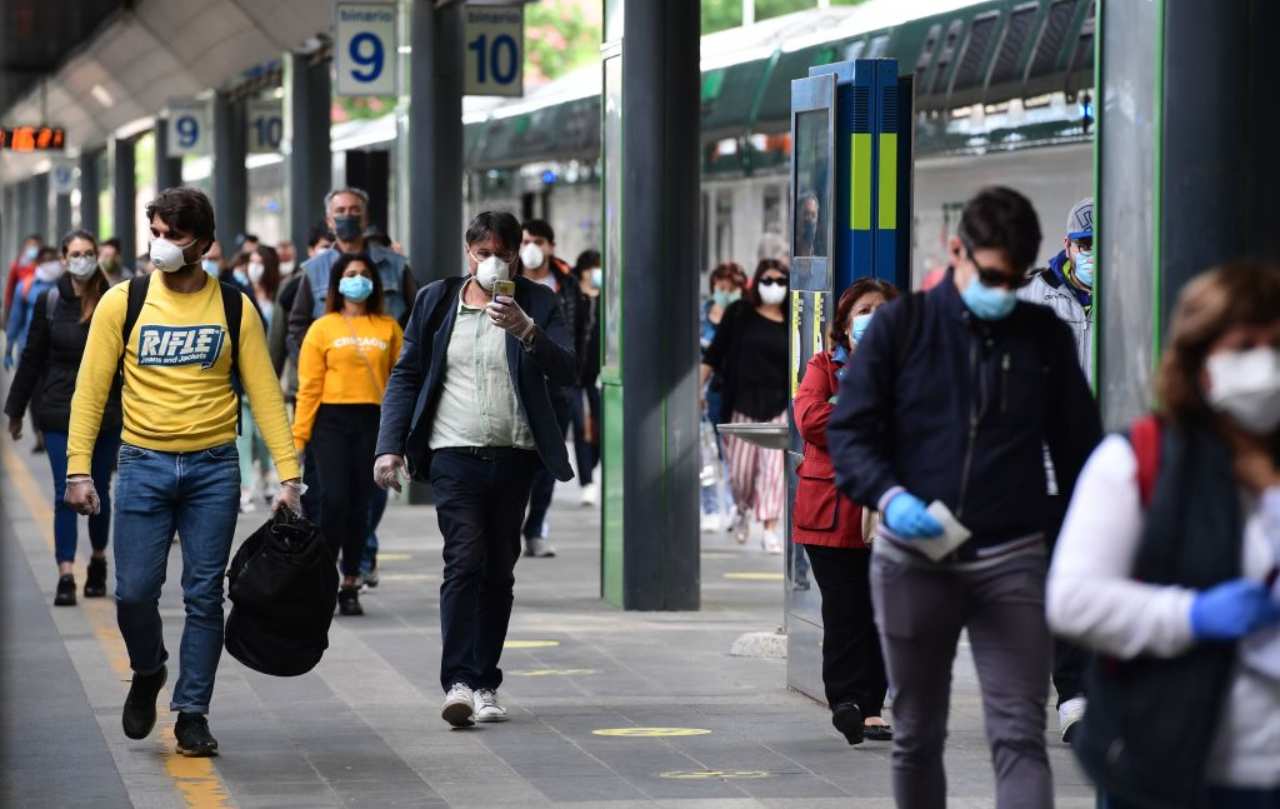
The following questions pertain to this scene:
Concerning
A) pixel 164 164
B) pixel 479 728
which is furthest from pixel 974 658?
pixel 164 164

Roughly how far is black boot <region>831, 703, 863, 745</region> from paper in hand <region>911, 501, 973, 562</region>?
8.66 ft

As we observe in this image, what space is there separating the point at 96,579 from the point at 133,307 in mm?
5005

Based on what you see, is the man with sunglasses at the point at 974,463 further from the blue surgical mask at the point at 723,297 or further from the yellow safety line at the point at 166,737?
the blue surgical mask at the point at 723,297

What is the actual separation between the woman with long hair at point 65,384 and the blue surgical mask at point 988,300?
758 centimetres

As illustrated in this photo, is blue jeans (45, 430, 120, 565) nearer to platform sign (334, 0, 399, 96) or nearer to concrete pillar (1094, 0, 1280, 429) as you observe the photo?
concrete pillar (1094, 0, 1280, 429)

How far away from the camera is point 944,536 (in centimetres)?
556

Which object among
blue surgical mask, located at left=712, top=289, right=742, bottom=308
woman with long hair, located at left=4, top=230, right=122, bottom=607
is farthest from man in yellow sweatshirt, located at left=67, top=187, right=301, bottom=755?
blue surgical mask, located at left=712, top=289, right=742, bottom=308

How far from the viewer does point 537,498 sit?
14.7 m

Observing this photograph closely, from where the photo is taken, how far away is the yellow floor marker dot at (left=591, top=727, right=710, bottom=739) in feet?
28.0

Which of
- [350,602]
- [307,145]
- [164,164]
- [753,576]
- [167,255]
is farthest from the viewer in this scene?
[164,164]

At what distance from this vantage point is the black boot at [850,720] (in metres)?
8.17

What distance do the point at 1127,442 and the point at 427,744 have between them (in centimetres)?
467

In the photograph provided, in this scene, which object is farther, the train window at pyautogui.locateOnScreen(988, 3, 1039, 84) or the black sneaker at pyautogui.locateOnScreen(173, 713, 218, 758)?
the train window at pyautogui.locateOnScreen(988, 3, 1039, 84)

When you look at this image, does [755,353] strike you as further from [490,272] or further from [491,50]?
[490,272]
